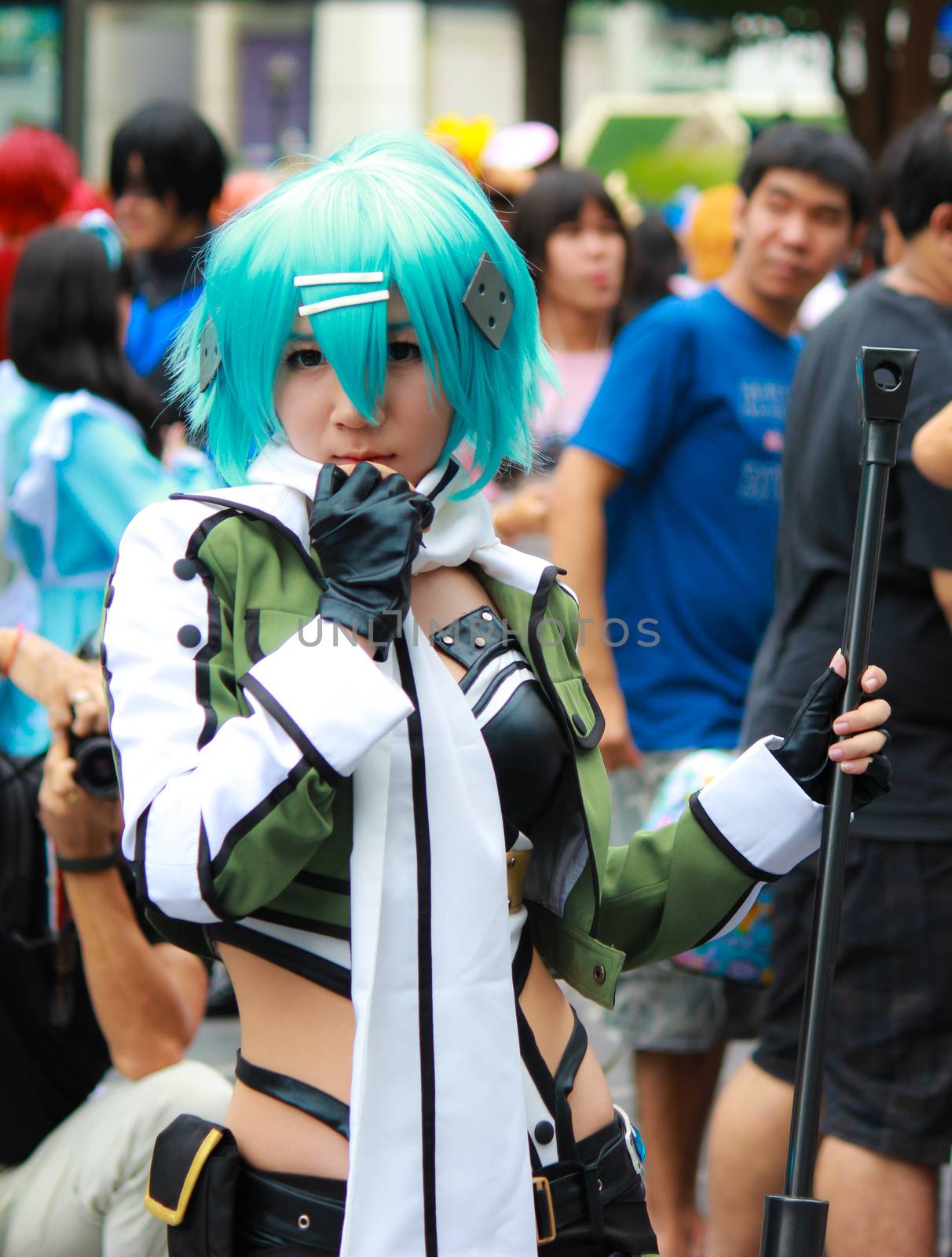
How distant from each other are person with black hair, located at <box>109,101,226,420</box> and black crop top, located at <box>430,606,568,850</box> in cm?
303

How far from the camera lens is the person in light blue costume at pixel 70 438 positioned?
3689 millimetres

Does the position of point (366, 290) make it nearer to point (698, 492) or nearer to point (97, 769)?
point (97, 769)

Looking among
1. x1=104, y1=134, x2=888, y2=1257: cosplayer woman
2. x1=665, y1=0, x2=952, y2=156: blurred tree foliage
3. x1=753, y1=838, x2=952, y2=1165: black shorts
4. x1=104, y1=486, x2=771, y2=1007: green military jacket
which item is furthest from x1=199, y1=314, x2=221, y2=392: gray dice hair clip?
x1=665, y1=0, x2=952, y2=156: blurred tree foliage

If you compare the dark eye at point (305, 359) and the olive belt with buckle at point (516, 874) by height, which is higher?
the dark eye at point (305, 359)

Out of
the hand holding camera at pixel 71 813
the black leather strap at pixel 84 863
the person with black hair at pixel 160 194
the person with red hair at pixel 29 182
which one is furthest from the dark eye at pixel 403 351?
Answer: the person with red hair at pixel 29 182

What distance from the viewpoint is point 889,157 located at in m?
3.46

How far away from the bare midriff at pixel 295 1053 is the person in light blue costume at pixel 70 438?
2067 mm

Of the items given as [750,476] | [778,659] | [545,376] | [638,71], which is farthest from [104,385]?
[638,71]

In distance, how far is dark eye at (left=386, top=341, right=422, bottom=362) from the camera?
67.4 inches

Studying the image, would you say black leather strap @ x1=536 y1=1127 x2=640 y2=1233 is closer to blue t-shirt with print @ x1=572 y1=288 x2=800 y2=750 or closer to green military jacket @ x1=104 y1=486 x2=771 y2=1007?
green military jacket @ x1=104 y1=486 x2=771 y2=1007

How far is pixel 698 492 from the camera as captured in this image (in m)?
3.59

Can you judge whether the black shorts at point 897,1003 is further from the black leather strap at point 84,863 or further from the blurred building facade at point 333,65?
the blurred building facade at point 333,65

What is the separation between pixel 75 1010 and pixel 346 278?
57.3 inches

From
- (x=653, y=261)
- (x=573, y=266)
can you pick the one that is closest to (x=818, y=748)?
(x=573, y=266)
